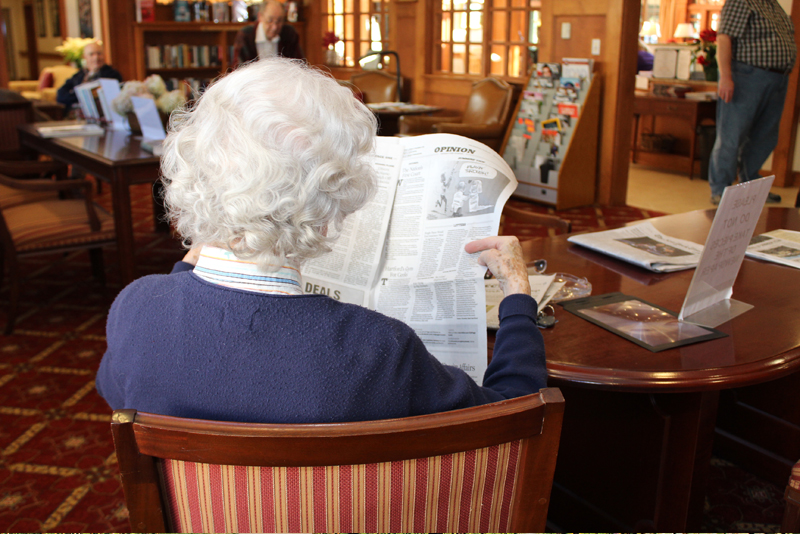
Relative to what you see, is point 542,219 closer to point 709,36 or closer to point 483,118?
point 483,118

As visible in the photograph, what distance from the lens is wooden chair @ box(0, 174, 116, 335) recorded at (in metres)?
2.88

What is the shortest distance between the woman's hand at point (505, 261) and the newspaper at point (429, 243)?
22 mm

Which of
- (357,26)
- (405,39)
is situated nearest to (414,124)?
(405,39)

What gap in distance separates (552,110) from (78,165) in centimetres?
341

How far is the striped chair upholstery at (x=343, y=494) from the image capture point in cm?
68

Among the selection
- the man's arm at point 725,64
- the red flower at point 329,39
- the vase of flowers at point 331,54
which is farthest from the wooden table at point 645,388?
the vase of flowers at point 331,54

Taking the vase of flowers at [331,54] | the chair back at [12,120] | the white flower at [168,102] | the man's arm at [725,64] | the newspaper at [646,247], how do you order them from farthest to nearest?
the vase of flowers at [331,54] < the man's arm at [725,64] < the chair back at [12,120] < the white flower at [168,102] < the newspaper at [646,247]

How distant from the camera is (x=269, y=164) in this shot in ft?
2.66

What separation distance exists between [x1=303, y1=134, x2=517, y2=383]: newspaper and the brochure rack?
3983 mm

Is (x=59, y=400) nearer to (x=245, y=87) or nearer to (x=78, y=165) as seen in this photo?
(x=78, y=165)

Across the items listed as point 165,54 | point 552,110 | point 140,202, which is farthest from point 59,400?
point 165,54

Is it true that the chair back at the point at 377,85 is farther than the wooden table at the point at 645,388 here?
Yes

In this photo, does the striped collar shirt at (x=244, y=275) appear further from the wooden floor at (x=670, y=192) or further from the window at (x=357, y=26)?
the window at (x=357, y=26)

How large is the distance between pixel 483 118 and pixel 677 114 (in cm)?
221
